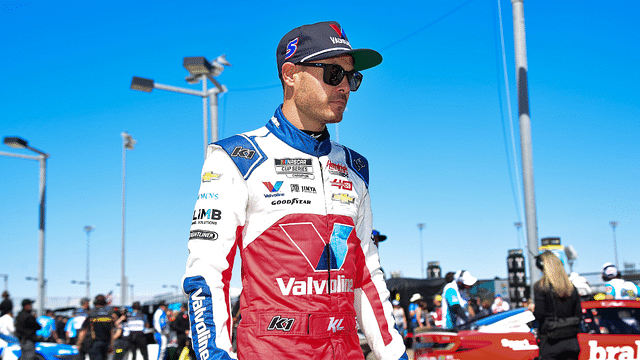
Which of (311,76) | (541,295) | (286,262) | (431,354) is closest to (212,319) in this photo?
(286,262)

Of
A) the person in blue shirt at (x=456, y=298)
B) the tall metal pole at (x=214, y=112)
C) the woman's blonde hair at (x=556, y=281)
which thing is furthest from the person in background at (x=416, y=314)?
the woman's blonde hair at (x=556, y=281)

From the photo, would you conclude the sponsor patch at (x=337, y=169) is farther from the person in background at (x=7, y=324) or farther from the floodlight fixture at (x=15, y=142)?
Result: the floodlight fixture at (x=15, y=142)

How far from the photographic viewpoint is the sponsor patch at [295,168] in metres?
2.32

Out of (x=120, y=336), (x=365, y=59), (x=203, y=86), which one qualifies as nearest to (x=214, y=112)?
(x=203, y=86)

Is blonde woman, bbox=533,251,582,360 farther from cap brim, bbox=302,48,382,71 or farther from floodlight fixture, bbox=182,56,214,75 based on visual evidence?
floodlight fixture, bbox=182,56,214,75

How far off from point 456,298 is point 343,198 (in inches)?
351

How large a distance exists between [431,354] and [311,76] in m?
5.57

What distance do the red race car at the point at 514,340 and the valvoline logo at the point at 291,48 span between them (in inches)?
220

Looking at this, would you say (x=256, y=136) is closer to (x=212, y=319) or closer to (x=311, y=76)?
(x=311, y=76)

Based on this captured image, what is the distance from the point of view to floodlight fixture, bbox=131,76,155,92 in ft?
45.0

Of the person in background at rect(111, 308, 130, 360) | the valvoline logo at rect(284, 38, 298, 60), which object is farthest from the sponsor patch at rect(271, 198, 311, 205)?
the person in background at rect(111, 308, 130, 360)

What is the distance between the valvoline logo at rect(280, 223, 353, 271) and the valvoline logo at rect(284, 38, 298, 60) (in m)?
0.70

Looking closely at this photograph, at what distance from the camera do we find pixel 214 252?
81.9 inches

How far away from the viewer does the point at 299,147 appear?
7.93 ft
